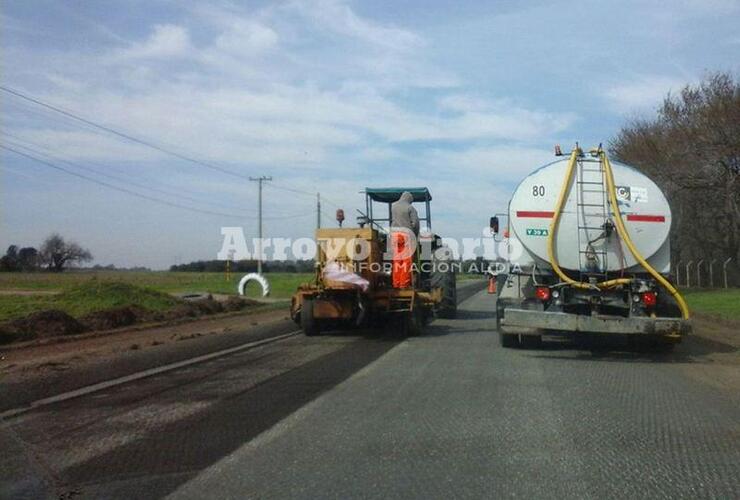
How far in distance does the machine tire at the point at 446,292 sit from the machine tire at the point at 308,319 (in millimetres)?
4076

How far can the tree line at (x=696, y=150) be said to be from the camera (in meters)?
34.6

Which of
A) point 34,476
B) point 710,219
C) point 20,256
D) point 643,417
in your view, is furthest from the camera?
point 20,256

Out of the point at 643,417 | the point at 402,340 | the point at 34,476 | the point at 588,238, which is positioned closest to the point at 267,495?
the point at 34,476

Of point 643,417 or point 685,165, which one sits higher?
point 685,165

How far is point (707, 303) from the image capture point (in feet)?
95.3

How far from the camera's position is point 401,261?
57.7 ft

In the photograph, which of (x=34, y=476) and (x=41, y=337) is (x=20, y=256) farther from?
(x=34, y=476)

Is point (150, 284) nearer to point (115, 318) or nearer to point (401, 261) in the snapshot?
point (115, 318)

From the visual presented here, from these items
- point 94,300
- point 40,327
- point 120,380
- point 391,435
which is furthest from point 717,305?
point 391,435

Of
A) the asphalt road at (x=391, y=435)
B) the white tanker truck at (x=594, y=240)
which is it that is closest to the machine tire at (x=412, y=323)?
the white tanker truck at (x=594, y=240)

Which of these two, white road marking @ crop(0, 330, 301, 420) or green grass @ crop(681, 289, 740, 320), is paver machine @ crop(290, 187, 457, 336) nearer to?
white road marking @ crop(0, 330, 301, 420)

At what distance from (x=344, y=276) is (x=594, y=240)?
5.48 m

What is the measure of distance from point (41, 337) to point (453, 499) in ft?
47.8

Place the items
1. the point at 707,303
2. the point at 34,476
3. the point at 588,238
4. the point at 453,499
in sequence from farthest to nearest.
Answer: the point at 707,303
the point at 588,238
the point at 34,476
the point at 453,499
